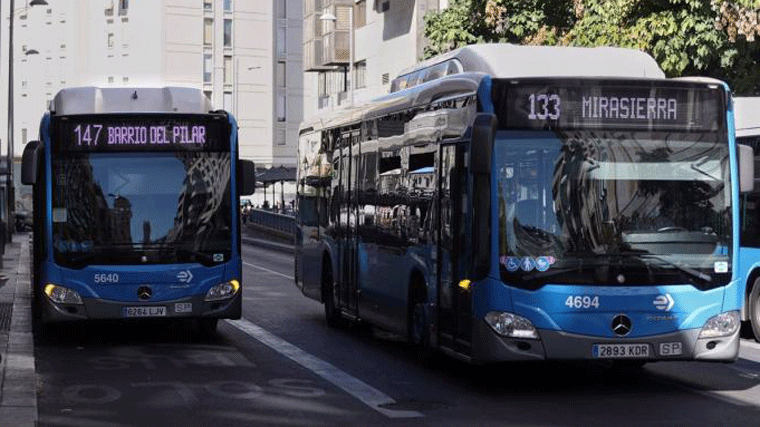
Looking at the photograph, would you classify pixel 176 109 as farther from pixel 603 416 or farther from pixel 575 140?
pixel 603 416

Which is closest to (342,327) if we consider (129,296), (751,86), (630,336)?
(129,296)

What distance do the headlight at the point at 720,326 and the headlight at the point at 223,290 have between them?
640 centimetres

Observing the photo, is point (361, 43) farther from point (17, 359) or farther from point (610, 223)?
point (610, 223)

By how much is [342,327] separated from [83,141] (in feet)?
14.9

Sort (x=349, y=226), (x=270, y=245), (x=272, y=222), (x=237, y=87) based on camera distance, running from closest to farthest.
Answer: (x=349, y=226) < (x=270, y=245) < (x=272, y=222) < (x=237, y=87)

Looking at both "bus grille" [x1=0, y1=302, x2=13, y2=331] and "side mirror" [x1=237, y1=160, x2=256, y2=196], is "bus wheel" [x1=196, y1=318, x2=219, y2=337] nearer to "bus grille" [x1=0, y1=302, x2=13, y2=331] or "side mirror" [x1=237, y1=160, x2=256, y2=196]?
"side mirror" [x1=237, y1=160, x2=256, y2=196]

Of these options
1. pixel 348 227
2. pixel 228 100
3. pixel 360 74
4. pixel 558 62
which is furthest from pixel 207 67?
pixel 558 62

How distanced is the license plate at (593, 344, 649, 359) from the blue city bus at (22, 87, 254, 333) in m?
5.97

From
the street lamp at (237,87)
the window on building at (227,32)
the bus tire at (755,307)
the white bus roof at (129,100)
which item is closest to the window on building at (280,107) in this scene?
the street lamp at (237,87)

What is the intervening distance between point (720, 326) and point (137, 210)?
720 cm

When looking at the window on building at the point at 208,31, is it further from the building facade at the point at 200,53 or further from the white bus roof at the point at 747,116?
the white bus roof at the point at 747,116

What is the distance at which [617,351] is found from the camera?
488 inches

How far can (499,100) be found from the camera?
41.0ft

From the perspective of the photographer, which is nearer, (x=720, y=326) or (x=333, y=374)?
(x=720, y=326)
